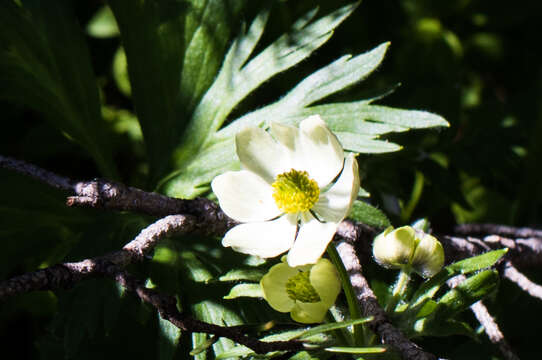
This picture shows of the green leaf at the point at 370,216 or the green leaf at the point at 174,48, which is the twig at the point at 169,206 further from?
the green leaf at the point at 174,48

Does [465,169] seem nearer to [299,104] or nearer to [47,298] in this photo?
[299,104]

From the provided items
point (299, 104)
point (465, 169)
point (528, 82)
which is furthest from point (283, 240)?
point (528, 82)

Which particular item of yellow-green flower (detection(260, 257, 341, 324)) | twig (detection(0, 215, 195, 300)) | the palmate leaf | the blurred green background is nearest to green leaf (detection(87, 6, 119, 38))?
the blurred green background

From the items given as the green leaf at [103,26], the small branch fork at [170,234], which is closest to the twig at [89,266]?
the small branch fork at [170,234]

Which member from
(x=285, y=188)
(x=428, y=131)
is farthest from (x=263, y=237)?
(x=428, y=131)

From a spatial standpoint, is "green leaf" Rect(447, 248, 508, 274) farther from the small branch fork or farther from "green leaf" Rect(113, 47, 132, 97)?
"green leaf" Rect(113, 47, 132, 97)
